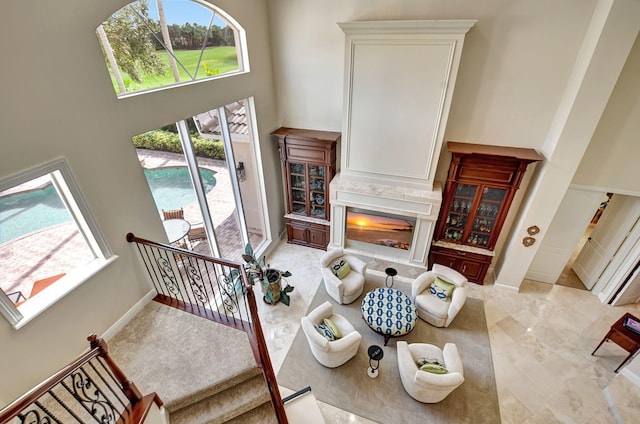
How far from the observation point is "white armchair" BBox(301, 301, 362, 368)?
3.80 metres

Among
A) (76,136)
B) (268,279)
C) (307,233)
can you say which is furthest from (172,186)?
(307,233)

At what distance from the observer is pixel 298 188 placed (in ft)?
19.6

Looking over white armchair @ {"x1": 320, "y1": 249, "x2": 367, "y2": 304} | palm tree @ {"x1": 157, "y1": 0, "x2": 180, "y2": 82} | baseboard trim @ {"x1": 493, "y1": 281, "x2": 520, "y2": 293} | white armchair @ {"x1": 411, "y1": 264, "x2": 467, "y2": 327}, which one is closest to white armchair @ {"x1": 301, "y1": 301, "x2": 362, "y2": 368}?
white armchair @ {"x1": 320, "y1": 249, "x2": 367, "y2": 304}

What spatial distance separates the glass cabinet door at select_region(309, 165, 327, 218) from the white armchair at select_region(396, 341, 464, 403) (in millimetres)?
3044

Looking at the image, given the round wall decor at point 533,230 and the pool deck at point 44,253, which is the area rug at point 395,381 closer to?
the round wall decor at point 533,230

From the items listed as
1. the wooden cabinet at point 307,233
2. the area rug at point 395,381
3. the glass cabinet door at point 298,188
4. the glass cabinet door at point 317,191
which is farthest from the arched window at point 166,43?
the area rug at point 395,381

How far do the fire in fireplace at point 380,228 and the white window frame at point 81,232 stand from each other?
12.9 ft

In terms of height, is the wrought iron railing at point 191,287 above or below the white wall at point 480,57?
below

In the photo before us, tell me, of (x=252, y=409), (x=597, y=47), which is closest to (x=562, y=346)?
(x=597, y=47)

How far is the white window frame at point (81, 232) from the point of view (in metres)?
2.30

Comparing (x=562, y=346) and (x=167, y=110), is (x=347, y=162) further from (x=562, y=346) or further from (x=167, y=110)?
(x=562, y=346)

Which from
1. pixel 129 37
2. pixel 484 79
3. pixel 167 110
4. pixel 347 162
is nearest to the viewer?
pixel 129 37

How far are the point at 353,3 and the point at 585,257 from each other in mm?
6156

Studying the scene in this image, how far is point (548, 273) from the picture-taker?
546 centimetres
